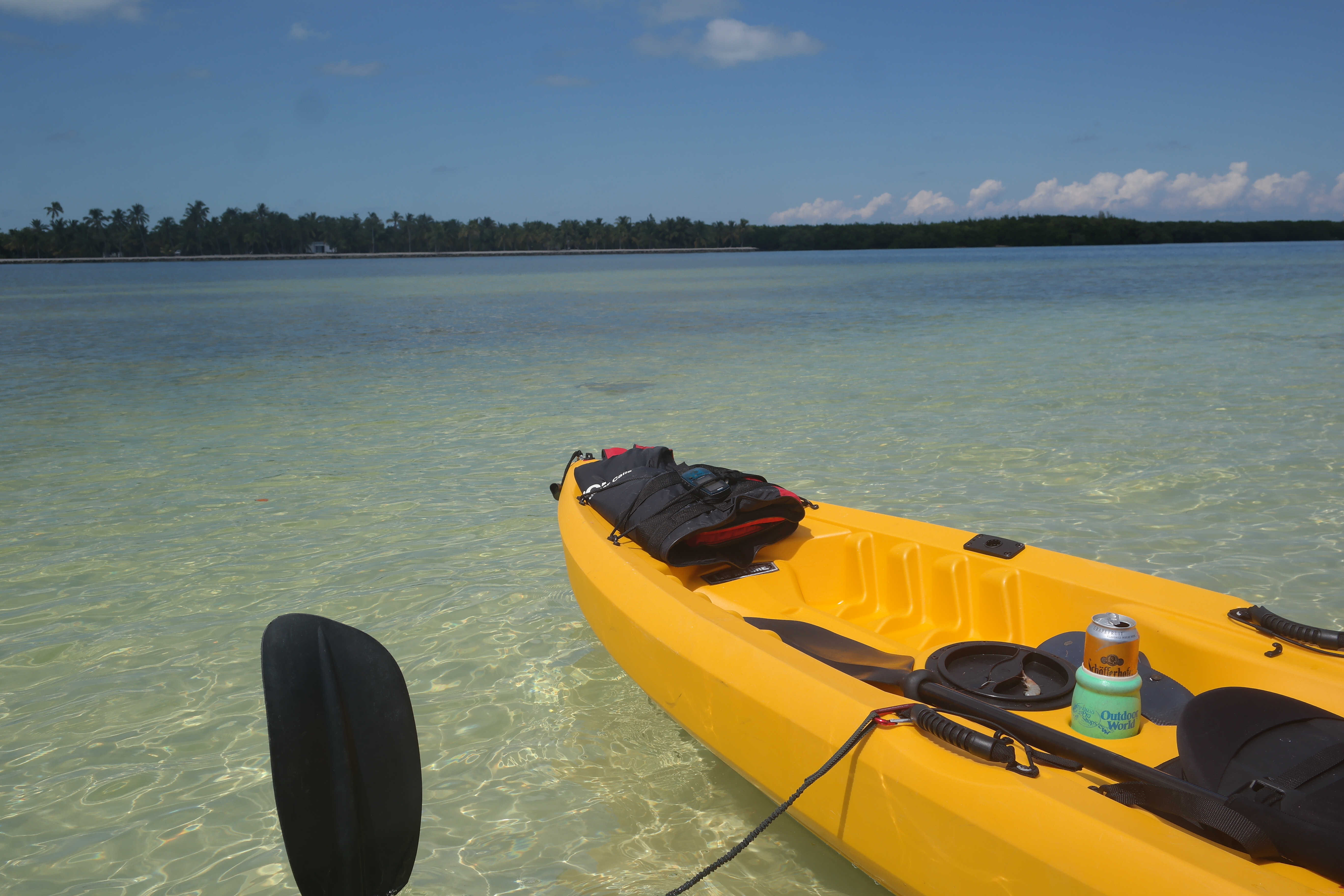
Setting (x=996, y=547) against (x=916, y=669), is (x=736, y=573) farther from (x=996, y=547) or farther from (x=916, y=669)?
(x=996, y=547)

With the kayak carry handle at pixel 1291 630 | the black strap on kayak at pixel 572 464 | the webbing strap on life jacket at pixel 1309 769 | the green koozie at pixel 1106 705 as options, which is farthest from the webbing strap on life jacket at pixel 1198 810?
the black strap on kayak at pixel 572 464

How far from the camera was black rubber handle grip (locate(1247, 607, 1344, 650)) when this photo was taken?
2.33 metres

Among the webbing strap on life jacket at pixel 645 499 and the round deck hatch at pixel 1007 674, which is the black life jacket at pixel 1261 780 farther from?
the webbing strap on life jacket at pixel 645 499

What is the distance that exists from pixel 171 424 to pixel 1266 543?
10.4 meters

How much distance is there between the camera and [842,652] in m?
3.06

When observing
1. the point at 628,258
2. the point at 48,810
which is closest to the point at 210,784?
the point at 48,810

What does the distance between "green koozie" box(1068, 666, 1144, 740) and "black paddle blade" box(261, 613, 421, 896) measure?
1679 mm

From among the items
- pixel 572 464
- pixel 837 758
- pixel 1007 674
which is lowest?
pixel 1007 674

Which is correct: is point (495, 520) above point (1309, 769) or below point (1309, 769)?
below

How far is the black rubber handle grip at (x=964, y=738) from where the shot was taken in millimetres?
1880

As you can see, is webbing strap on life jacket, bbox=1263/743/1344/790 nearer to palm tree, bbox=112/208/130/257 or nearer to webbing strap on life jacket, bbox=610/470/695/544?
webbing strap on life jacket, bbox=610/470/695/544

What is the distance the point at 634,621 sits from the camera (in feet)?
9.79

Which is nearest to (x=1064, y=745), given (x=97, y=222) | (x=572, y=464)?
(x=572, y=464)

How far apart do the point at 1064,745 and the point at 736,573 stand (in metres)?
1.85
